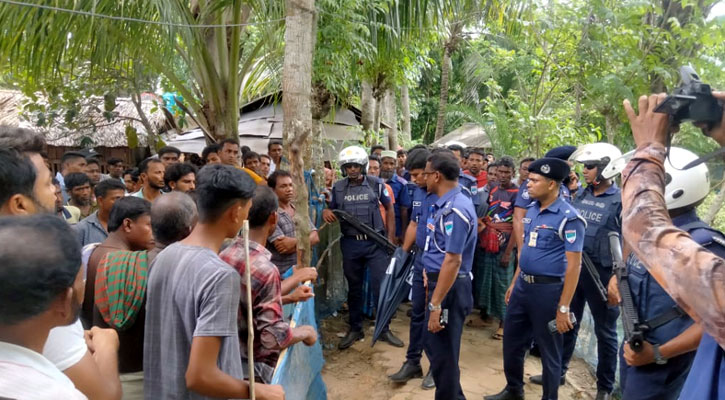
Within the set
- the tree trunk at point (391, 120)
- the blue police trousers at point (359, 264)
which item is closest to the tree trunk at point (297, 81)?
the blue police trousers at point (359, 264)

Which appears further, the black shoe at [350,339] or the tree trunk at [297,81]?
the black shoe at [350,339]

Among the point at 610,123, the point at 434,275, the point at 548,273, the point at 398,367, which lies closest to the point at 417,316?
the point at 398,367

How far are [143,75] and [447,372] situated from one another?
19.5 ft

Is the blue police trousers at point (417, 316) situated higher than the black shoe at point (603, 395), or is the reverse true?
the blue police trousers at point (417, 316)

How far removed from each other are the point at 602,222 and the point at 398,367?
96.6 inches

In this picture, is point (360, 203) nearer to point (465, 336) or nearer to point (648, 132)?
point (465, 336)

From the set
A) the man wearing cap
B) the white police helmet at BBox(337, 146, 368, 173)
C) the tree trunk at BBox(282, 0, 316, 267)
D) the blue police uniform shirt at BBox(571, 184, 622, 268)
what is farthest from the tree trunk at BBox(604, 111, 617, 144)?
the tree trunk at BBox(282, 0, 316, 267)

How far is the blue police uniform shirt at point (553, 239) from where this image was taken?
12.1 feet

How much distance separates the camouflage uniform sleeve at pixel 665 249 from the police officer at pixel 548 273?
2492 mm

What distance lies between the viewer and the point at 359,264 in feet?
18.9

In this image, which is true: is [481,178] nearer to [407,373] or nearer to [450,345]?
[407,373]

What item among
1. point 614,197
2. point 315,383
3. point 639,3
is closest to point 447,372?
point 315,383

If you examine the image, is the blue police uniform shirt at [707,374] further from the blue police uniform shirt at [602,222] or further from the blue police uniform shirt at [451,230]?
the blue police uniform shirt at [602,222]

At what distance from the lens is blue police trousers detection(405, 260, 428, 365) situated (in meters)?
4.62
